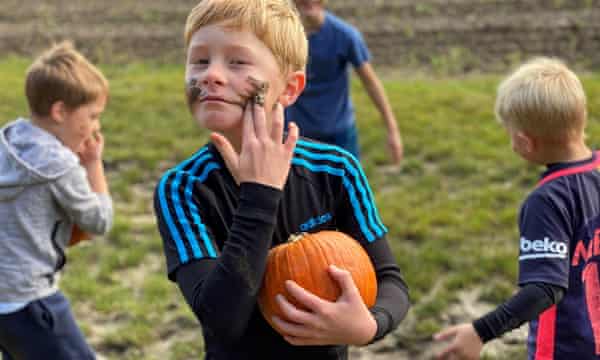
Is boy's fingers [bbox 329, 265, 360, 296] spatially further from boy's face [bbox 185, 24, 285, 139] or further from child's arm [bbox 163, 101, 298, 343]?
boy's face [bbox 185, 24, 285, 139]

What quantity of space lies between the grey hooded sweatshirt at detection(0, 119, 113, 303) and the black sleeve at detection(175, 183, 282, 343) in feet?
5.09

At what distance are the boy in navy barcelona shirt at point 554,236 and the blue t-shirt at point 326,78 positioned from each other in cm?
239

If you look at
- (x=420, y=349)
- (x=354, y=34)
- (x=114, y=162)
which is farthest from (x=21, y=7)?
(x=420, y=349)

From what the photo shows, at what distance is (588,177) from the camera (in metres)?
2.62

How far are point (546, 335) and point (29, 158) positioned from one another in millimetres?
2223

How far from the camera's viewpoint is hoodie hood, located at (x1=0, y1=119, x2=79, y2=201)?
299 centimetres

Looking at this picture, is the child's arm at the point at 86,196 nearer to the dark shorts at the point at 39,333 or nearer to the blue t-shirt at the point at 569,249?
the dark shorts at the point at 39,333

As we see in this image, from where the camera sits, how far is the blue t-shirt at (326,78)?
199 inches

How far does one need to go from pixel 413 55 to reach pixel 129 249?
6678 millimetres

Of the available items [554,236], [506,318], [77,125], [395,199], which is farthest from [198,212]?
[395,199]

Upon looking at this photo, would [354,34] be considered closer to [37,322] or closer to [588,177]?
[588,177]

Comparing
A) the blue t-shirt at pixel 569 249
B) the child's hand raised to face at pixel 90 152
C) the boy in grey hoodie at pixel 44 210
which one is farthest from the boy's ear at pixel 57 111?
the blue t-shirt at pixel 569 249

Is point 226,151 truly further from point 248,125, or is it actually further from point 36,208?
point 36,208

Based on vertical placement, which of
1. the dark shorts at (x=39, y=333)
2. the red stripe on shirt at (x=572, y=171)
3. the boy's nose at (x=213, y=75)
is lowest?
the dark shorts at (x=39, y=333)
